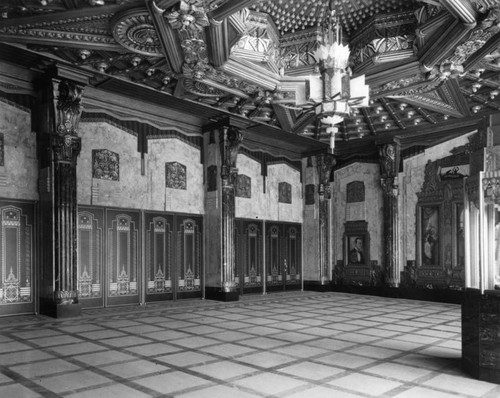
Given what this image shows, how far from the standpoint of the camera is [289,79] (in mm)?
8906

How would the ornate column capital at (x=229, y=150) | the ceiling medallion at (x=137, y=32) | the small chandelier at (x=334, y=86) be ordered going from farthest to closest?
the ornate column capital at (x=229, y=150), the ceiling medallion at (x=137, y=32), the small chandelier at (x=334, y=86)

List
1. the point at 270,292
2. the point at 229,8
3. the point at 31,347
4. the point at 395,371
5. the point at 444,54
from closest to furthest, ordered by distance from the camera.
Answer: the point at 395,371 < the point at 31,347 < the point at 229,8 < the point at 444,54 < the point at 270,292

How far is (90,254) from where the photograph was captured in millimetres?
8992

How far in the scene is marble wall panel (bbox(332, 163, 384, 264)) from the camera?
12953mm

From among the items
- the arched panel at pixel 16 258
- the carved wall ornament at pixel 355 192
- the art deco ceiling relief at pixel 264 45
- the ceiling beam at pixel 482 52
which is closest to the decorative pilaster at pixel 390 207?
the carved wall ornament at pixel 355 192

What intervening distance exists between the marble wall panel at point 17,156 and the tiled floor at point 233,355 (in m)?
2.22

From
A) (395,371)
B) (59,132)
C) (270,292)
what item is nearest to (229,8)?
(59,132)

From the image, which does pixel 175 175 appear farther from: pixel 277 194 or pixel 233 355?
pixel 233 355

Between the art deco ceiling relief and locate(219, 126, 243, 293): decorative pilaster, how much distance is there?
77 centimetres

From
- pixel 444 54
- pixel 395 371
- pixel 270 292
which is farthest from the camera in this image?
pixel 270 292

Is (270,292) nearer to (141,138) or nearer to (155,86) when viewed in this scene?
(141,138)

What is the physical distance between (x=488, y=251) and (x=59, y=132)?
692 centimetres

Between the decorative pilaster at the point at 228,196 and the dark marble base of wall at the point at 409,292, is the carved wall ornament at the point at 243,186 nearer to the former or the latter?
the decorative pilaster at the point at 228,196

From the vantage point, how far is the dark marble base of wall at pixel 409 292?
444 inches
